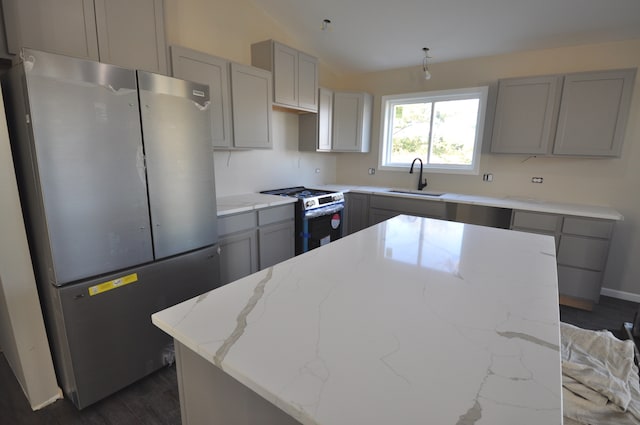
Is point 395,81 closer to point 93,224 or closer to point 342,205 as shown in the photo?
point 342,205

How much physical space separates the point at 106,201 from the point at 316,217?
6.71 feet

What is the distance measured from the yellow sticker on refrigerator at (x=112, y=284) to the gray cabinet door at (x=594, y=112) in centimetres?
376

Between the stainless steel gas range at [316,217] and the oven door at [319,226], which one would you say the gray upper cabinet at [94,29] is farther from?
the oven door at [319,226]

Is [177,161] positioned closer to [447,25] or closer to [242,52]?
[242,52]

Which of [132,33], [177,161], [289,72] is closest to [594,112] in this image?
[289,72]

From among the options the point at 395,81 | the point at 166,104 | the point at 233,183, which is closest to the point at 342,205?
the point at 233,183

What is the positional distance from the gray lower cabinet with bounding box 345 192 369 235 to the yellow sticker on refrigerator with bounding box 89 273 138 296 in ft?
8.95

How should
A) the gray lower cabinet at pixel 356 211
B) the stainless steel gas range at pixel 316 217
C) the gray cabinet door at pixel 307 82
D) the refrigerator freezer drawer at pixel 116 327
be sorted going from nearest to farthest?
the refrigerator freezer drawer at pixel 116 327 < the stainless steel gas range at pixel 316 217 < the gray cabinet door at pixel 307 82 < the gray lower cabinet at pixel 356 211

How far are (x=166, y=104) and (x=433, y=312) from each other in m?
1.77

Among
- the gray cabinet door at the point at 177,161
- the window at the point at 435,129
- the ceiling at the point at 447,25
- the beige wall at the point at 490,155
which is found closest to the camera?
the gray cabinet door at the point at 177,161

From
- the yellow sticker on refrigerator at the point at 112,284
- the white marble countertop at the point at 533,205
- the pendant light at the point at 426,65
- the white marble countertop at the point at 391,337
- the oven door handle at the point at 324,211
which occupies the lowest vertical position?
the yellow sticker on refrigerator at the point at 112,284

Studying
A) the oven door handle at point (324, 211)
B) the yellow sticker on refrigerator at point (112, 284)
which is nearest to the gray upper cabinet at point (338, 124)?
the oven door handle at point (324, 211)

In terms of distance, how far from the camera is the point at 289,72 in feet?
10.7

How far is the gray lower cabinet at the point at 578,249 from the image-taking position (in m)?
2.75
